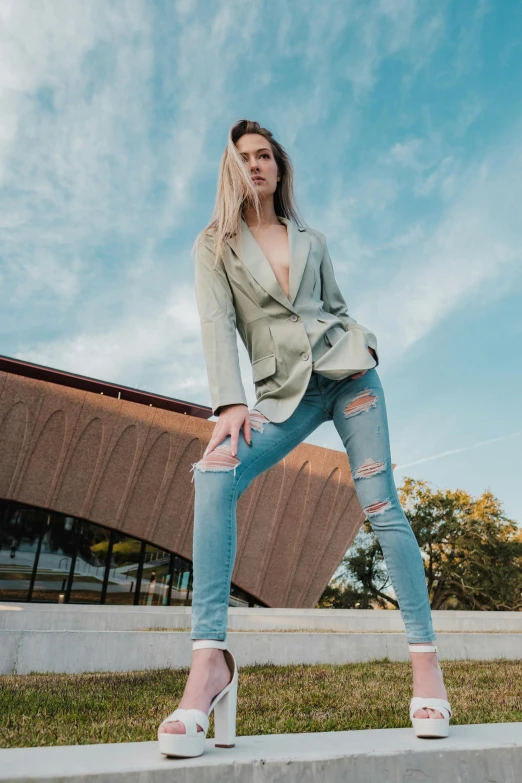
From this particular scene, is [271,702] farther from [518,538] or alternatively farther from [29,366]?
[518,538]

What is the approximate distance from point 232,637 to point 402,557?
506cm

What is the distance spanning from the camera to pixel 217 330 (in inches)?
82.7

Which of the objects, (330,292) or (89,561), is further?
(89,561)

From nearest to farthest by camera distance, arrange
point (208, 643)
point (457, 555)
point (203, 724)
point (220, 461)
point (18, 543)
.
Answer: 1. point (203, 724)
2. point (208, 643)
3. point (220, 461)
4. point (18, 543)
5. point (457, 555)

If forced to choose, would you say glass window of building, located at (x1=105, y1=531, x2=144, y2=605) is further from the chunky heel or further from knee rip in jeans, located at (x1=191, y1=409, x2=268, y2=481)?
the chunky heel

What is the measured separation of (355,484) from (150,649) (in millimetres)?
4933

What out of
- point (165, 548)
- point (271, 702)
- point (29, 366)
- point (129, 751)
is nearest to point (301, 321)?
point (129, 751)

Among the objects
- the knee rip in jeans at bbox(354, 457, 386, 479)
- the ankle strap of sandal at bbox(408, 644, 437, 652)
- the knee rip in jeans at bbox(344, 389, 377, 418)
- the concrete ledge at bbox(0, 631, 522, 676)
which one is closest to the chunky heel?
the ankle strap of sandal at bbox(408, 644, 437, 652)

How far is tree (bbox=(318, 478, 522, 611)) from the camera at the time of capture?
30469 mm

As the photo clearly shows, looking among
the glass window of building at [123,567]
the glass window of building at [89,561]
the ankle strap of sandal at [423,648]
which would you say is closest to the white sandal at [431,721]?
the ankle strap of sandal at [423,648]

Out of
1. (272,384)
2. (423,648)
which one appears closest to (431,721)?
(423,648)

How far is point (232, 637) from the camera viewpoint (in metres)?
6.48

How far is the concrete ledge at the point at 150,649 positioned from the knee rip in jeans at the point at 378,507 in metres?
4.53

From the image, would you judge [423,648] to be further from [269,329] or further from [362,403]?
[269,329]
